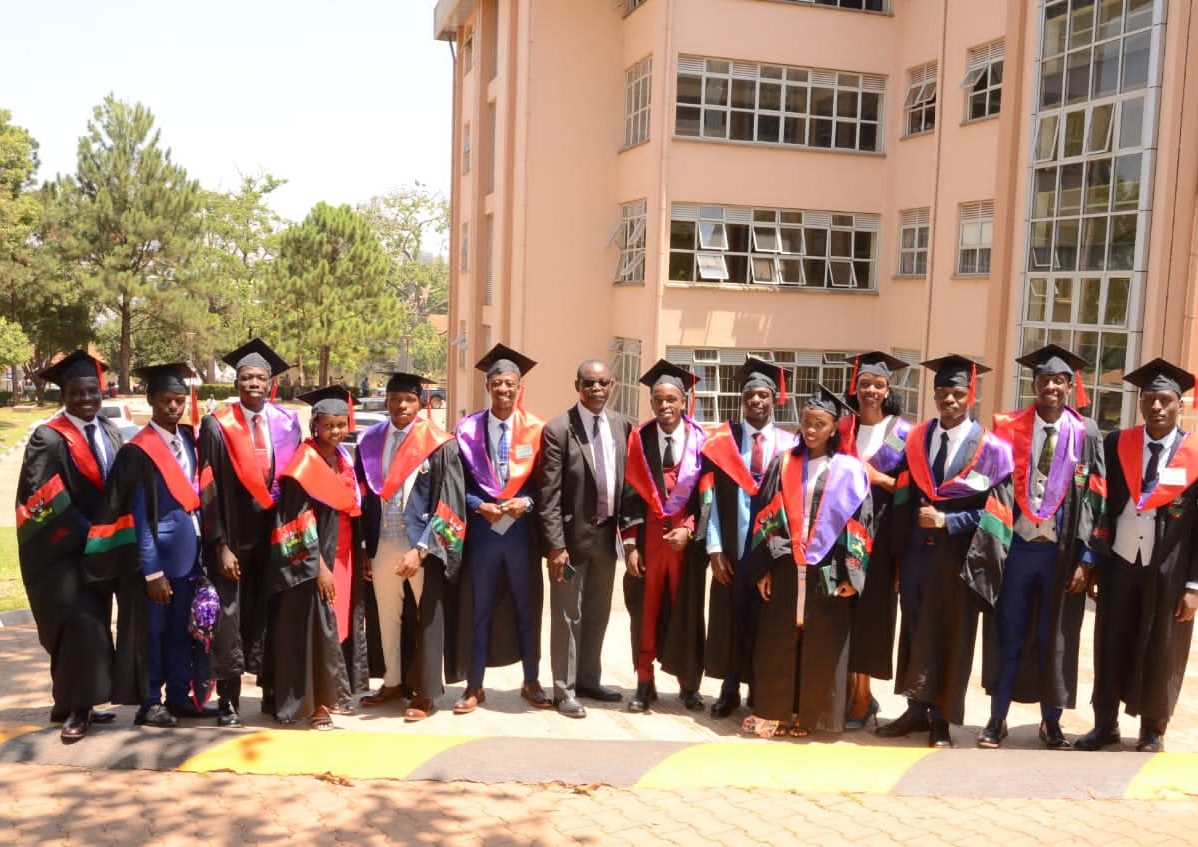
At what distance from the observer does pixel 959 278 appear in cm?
1938

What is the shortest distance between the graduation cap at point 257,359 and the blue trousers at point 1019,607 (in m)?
4.06

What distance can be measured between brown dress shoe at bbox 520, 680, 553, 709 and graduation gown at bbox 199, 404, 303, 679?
1576 millimetres

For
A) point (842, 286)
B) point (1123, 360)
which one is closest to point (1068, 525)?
point (1123, 360)

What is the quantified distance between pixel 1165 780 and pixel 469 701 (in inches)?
143

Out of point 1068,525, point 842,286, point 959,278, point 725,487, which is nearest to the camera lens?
point 1068,525

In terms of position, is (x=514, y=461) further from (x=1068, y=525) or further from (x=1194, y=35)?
(x=1194, y=35)

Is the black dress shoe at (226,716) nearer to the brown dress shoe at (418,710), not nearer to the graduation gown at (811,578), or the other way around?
the brown dress shoe at (418,710)

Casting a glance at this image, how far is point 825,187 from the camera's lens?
21.6m

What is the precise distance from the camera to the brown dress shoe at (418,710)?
6.53m

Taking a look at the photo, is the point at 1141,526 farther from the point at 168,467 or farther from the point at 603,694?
the point at 168,467

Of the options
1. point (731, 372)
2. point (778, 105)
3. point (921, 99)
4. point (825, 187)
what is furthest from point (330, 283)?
point (921, 99)

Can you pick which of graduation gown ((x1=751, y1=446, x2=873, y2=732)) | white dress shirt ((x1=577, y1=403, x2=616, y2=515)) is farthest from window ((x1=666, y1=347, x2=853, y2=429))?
graduation gown ((x1=751, y1=446, x2=873, y2=732))

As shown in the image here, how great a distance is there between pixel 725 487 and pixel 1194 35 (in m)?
10.6

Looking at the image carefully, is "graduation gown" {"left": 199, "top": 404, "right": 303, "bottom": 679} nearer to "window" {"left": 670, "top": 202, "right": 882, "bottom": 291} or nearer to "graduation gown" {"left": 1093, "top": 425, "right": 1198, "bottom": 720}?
"graduation gown" {"left": 1093, "top": 425, "right": 1198, "bottom": 720}
